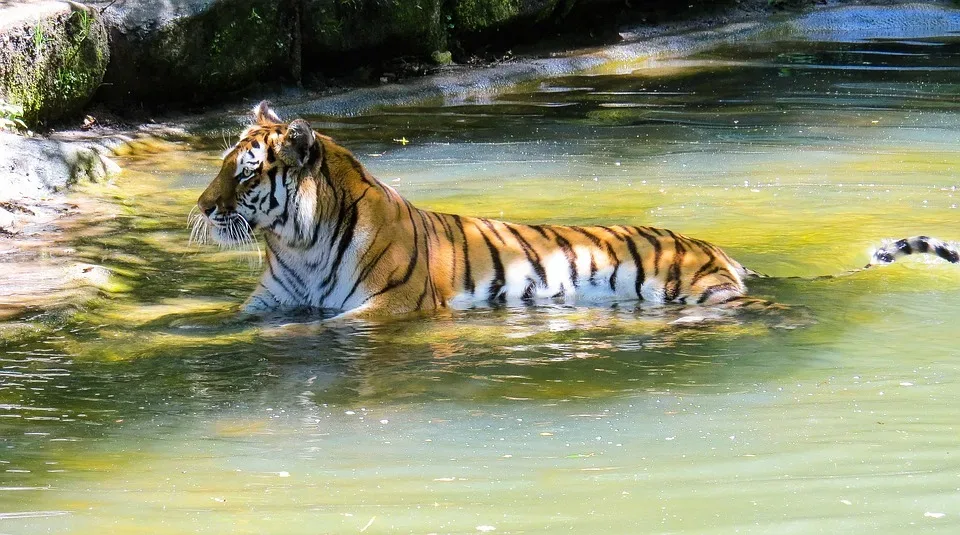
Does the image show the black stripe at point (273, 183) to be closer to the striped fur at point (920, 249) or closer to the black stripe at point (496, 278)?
the black stripe at point (496, 278)

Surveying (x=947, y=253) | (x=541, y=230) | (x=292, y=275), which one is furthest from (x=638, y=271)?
(x=292, y=275)

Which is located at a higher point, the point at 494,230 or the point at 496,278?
the point at 494,230

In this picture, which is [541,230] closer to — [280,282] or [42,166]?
[280,282]

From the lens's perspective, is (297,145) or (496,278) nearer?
(297,145)

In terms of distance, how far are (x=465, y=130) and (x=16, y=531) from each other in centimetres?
790

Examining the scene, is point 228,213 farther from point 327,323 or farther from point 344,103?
point 344,103

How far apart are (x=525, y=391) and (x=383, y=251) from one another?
140 centimetres

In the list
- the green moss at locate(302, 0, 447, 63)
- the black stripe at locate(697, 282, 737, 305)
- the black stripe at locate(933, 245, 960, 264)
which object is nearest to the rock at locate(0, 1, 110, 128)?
the green moss at locate(302, 0, 447, 63)

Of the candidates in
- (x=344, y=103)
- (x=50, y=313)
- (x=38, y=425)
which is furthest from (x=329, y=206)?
(x=344, y=103)

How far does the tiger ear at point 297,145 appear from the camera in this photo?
211 inches

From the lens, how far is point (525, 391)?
427 centimetres

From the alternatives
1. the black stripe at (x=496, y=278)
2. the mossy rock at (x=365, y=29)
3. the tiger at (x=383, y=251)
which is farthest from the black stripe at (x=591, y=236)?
the mossy rock at (x=365, y=29)

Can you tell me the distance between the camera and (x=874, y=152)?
9.27 metres

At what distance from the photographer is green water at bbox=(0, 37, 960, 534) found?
3043 mm
